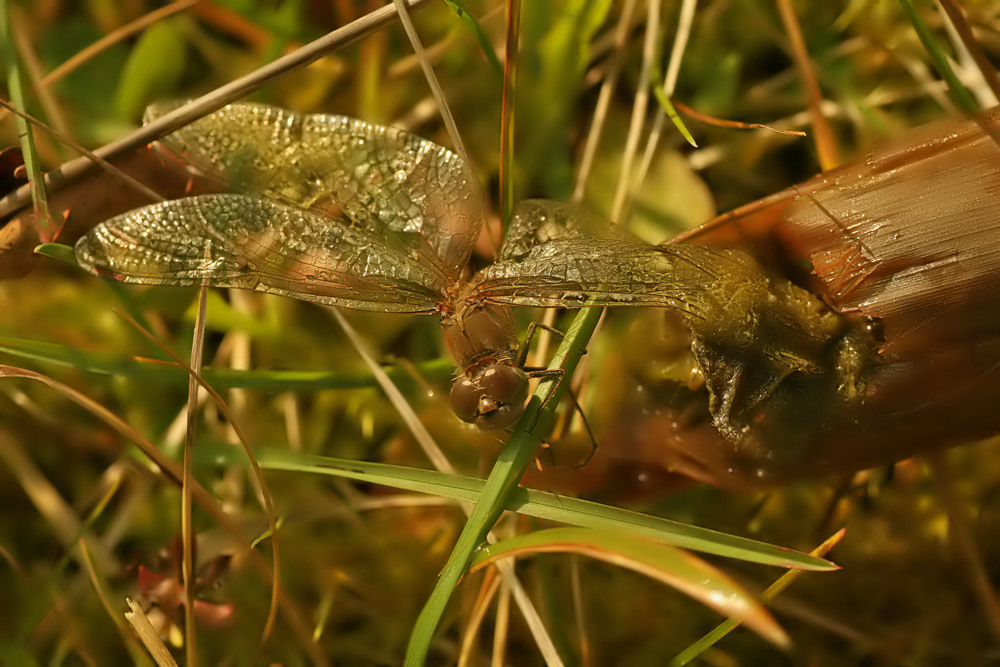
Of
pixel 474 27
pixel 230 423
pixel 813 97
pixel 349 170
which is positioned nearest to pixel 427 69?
pixel 474 27

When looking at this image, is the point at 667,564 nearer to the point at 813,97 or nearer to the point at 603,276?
the point at 603,276

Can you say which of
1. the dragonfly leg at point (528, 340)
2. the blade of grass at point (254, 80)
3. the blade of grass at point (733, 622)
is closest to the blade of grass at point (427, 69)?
the blade of grass at point (254, 80)

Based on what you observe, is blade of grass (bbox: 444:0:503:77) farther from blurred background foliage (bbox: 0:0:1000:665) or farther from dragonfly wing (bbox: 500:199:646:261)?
dragonfly wing (bbox: 500:199:646:261)

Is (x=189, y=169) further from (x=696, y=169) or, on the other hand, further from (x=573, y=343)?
(x=696, y=169)

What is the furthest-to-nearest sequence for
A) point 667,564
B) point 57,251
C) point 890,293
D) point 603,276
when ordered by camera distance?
point 57,251
point 603,276
point 890,293
point 667,564

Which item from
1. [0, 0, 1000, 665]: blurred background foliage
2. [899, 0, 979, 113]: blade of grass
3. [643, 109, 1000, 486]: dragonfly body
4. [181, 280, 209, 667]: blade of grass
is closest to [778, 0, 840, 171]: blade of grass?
[0, 0, 1000, 665]: blurred background foliage

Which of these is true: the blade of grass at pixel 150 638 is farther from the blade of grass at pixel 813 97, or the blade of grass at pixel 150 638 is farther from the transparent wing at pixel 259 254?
the blade of grass at pixel 813 97

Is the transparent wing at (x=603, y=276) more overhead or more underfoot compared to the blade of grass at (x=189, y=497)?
more overhead
